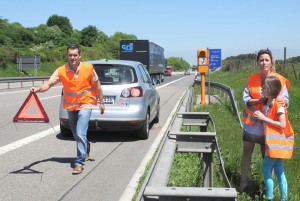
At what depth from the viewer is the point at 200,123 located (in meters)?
5.82

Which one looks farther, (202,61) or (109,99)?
(202,61)

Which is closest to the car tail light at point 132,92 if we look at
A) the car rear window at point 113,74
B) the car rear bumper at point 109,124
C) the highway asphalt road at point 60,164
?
the car rear window at point 113,74

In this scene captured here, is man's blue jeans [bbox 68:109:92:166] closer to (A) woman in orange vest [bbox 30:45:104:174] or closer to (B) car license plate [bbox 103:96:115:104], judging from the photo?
(A) woman in orange vest [bbox 30:45:104:174]

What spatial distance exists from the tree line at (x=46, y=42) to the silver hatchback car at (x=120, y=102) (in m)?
36.3

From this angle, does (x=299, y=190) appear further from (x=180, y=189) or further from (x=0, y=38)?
(x=0, y=38)

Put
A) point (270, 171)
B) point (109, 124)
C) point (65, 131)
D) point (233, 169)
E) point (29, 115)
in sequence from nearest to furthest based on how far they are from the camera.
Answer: point (270, 171), point (233, 169), point (29, 115), point (109, 124), point (65, 131)

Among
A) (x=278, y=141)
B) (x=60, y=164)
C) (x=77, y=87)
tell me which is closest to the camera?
(x=278, y=141)

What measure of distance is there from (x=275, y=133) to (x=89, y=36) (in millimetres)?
110344

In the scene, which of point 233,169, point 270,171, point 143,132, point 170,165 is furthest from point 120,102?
point 170,165

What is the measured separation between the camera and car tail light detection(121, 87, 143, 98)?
352 inches

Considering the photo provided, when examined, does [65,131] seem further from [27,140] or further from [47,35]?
[47,35]

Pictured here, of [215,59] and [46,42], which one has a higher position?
[46,42]

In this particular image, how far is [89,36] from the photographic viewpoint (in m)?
112

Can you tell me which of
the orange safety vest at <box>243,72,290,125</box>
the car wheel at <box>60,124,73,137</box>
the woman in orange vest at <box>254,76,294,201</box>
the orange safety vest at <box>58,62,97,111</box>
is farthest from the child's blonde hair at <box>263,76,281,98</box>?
the car wheel at <box>60,124,73,137</box>
